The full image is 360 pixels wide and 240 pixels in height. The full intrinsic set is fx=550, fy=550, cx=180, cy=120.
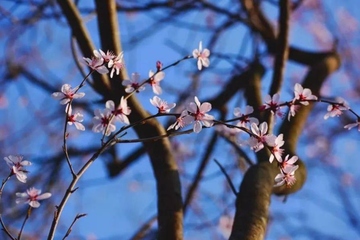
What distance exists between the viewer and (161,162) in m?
2.40

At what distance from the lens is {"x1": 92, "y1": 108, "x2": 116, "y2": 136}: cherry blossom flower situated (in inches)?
64.1

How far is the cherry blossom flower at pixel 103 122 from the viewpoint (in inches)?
64.1

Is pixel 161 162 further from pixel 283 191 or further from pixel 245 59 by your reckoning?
pixel 245 59

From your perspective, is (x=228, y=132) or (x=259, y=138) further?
(x=228, y=132)

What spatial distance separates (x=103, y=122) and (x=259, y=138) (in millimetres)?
464

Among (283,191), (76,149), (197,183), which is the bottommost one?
(283,191)

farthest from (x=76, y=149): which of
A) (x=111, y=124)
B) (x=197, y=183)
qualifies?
(x=111, y=124)

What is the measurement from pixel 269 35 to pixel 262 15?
0.28 metres

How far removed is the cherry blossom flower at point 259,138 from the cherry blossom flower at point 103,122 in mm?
413

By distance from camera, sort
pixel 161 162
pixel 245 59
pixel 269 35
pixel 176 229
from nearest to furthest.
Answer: pixel 176 229
pixel 161 162
pixel 245 59
pixel 269 35

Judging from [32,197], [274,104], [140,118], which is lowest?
[32,197]

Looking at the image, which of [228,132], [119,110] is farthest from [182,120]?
[228,132]

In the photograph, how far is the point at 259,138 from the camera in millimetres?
1623

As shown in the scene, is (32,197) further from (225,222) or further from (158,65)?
(225,222)
